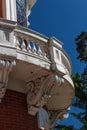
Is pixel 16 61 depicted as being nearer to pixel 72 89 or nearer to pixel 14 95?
pixel 14 95

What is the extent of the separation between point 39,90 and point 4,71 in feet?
5.30

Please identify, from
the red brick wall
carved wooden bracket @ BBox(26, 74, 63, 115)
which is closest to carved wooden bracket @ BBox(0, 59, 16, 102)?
the red brick wall

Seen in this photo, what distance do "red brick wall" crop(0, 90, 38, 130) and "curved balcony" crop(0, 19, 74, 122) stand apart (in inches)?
7.7

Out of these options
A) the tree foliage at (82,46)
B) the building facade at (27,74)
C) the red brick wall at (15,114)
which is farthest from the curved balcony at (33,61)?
the tree foliage at (82,46)

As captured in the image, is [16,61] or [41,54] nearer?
[16,61]

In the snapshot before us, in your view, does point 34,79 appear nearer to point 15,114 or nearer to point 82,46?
point 15,114

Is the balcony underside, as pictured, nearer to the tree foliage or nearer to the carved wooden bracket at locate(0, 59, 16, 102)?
the carved wooden bracket at locate(0, 59, 16, 102)

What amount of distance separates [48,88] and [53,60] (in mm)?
913

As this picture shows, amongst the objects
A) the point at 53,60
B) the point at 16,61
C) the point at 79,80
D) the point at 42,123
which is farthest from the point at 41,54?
the point at 79,80

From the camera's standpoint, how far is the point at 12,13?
612 inches

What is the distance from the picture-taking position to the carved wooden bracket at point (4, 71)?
11.4 meters

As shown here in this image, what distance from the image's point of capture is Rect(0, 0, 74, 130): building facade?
1184cm

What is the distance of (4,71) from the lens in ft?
38.2

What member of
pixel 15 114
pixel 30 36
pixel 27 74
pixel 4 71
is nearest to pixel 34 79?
pixel 27 74
